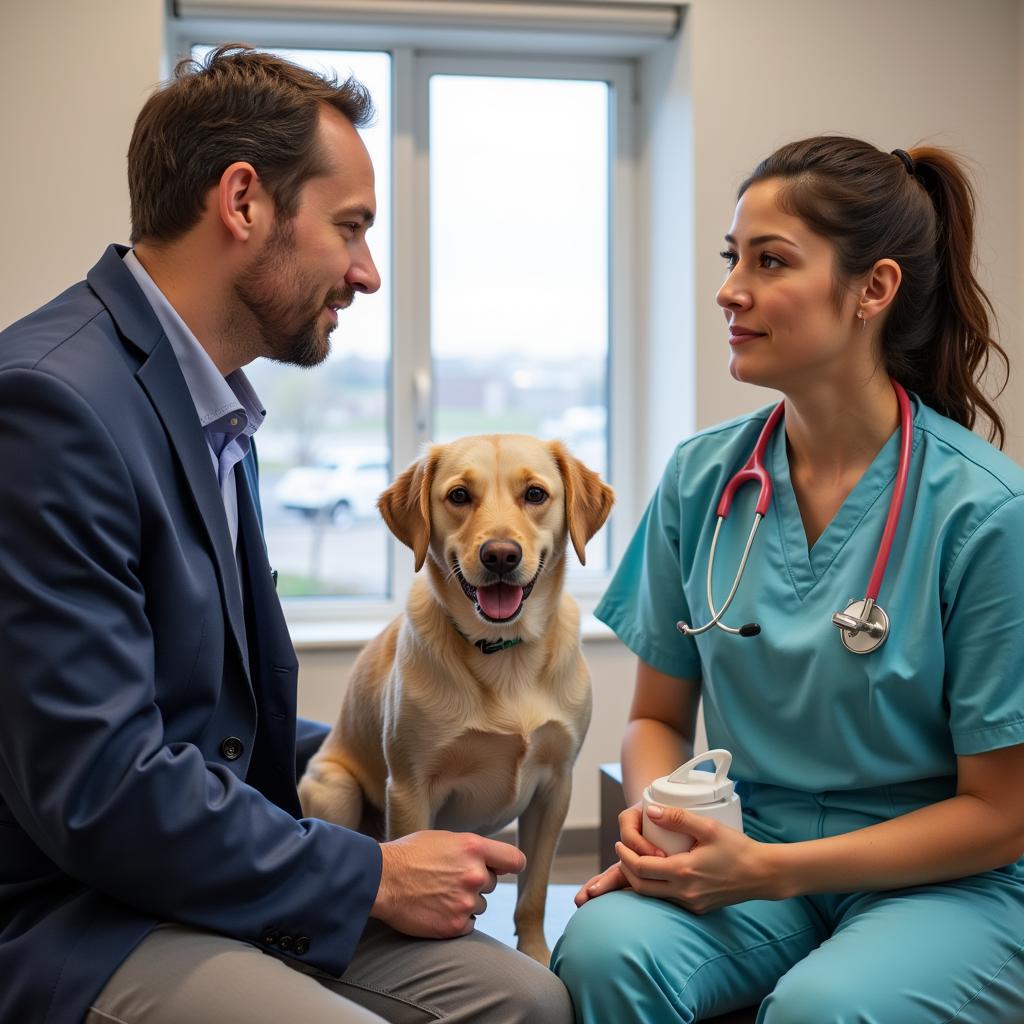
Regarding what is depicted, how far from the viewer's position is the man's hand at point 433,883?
1.25 metres

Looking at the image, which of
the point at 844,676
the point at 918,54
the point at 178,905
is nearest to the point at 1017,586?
the point at 844,676

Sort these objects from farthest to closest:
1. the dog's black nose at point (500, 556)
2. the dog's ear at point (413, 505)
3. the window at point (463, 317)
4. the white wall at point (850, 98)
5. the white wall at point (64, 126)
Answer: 1. the window at point (463, 317)
2. the white wall at point (850, 98)
3. the white wall at point (64, 126)
4. the dog's ear at point (413, 505)
5. the dog's black nose at point (500, 556)

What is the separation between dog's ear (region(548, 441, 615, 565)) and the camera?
1.80m

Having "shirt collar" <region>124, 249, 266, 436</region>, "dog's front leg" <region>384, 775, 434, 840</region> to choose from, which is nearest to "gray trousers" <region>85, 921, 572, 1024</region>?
"dog's front leg" <region>384, 775, 434, 840</region>

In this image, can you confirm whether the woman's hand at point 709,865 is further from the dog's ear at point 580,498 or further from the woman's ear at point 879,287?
the woman's ear at point 879,287

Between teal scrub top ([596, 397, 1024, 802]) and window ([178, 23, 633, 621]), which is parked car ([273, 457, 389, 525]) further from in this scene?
teal scrub top ([596, 397, 1024, 802])

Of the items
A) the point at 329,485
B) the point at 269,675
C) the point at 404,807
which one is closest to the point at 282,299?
the point at 269,675

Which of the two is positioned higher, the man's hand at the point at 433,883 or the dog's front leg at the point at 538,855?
the man's hand at the point at 433,883

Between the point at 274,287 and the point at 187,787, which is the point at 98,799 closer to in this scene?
the point at 187,787

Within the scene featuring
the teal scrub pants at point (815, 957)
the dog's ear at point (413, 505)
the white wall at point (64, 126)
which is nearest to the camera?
the teal scrub pants at point (815, 957)

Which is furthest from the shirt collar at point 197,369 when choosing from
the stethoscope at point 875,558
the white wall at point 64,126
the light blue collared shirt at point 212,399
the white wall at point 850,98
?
the white wall at point 850,98

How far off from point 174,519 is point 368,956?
1.75 ft

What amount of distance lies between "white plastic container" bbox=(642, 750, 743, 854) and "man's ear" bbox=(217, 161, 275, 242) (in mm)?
809

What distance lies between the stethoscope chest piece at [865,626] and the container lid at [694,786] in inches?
8.4
